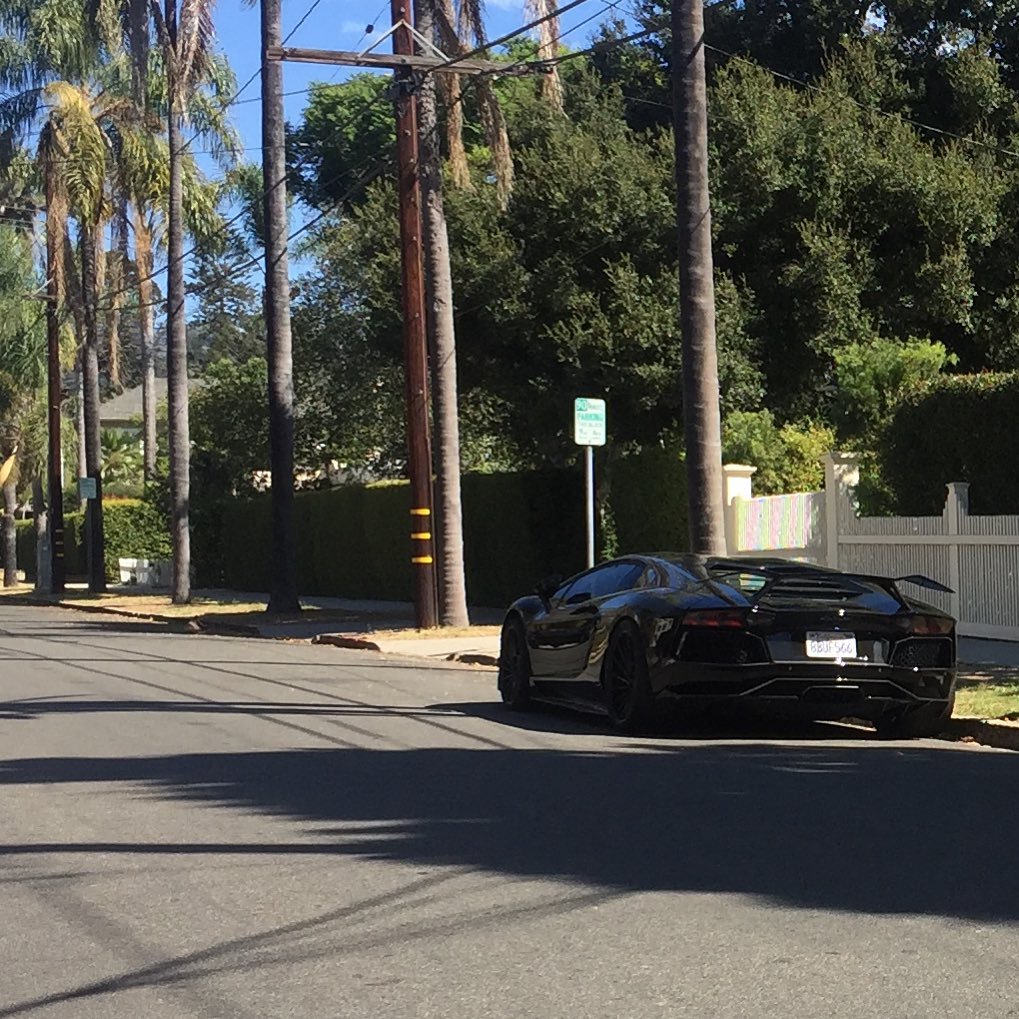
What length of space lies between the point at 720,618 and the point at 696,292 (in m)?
5.92

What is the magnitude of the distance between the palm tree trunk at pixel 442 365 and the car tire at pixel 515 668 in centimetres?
917

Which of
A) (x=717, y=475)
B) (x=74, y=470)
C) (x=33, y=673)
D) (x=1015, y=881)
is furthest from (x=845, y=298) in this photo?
(x=74, y=470)

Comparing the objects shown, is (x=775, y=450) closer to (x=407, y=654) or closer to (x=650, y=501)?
(x=650, y=501)

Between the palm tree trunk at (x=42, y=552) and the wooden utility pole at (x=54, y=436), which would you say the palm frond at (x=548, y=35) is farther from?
the palm tree trunk at (x=42, y=552)

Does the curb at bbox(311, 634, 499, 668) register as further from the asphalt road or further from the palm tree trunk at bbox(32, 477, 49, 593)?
the palm tree trunk at bbox(32, 477, 49, 593)

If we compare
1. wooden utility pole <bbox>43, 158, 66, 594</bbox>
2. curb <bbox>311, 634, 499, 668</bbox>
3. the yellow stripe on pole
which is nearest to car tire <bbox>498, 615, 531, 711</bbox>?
curb <bbox>311, 634, 499, 668</bbox>

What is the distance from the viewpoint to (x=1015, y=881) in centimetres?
716

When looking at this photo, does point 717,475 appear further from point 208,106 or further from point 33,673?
point 208,106

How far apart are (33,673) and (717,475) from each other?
7.81 metres

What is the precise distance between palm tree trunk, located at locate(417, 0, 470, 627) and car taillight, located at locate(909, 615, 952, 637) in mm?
12347

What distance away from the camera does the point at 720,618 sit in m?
11.6

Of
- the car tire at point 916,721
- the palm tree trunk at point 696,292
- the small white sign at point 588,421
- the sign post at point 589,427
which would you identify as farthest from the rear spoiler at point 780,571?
the small white sign at point 588,421

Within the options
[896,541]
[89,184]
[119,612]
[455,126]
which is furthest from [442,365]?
[89,184]

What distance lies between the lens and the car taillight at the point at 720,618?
11594mm
